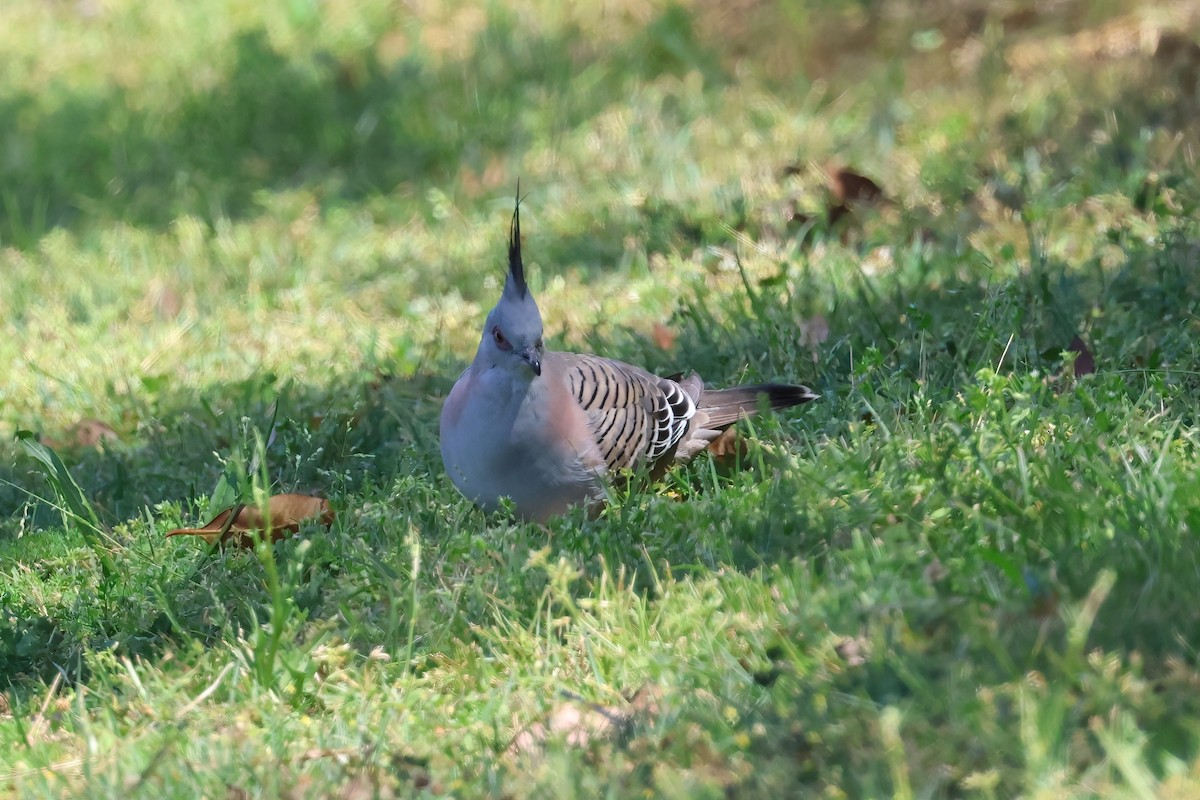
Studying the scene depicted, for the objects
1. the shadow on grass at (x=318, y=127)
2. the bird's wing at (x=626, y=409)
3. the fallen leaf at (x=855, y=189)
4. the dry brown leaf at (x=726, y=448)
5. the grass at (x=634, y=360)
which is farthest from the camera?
the shadow on grass at (x=318, y=127)

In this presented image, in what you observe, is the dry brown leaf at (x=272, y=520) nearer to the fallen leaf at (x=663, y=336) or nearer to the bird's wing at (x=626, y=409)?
the bird's wing at (x=626, y=409)

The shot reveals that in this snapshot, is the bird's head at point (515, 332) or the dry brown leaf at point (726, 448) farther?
the dry brown leaf at point (726, 448)

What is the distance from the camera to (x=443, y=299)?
20.5 ft

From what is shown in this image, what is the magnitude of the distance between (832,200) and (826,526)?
3.11 meters

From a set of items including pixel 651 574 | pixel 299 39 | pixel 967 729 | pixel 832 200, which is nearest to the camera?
pixel 967 729

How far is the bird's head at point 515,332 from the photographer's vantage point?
13.0ft

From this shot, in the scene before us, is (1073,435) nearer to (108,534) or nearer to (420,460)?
(420,460)

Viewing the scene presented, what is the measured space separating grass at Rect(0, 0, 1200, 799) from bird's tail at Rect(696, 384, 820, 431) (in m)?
0.12

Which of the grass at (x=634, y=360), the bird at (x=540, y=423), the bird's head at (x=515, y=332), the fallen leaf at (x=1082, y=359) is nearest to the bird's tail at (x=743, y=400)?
the bird at (x=540, y=423)

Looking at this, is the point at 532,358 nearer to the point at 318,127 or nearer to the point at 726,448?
the point at 726,448

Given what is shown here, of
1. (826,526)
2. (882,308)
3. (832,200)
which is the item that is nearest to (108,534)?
(826,526)

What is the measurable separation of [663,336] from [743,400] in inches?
38.3

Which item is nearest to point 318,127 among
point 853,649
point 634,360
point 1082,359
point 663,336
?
point 663,336

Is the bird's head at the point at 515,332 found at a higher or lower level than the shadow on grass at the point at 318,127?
higher
